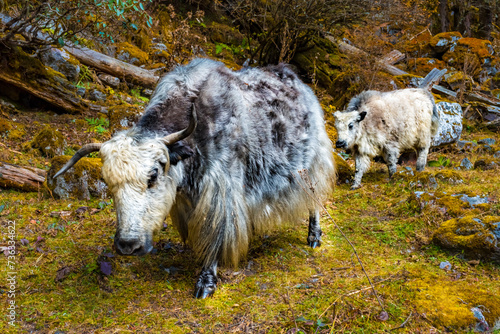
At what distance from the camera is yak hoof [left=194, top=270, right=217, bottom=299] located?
3967mm

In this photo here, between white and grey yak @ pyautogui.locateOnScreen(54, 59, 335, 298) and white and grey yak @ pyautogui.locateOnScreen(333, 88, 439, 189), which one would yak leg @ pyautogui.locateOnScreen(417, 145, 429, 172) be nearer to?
white and grey yak @ pyautogui.locateOnScreen(333, 88, 439, 189)

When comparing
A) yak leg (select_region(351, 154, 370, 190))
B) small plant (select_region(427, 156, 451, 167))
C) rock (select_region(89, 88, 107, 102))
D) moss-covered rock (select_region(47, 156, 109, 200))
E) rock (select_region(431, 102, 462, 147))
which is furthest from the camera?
rock (select_region(431, 102, 462, 147))

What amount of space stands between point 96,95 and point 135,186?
6676mm

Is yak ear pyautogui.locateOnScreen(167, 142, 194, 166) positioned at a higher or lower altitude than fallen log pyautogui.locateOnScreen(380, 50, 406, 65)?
lower

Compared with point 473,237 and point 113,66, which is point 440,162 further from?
point 113,66

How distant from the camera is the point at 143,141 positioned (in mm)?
3496

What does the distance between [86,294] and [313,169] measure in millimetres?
3188

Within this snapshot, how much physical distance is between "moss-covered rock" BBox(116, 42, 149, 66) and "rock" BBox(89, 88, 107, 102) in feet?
7.71

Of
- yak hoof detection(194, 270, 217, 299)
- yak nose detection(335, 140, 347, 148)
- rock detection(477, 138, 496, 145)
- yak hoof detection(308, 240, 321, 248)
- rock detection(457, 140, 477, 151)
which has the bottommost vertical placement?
yak hoof detection(308, 240, 321, 248)

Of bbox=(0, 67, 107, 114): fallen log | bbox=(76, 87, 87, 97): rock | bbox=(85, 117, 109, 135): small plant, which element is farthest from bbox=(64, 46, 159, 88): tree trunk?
bbox=(85, 117, 109, 135): small plant

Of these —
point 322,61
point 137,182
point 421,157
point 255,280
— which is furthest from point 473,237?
point 322,61

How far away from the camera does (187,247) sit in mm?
5043

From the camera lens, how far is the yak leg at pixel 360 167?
7863 millimetres

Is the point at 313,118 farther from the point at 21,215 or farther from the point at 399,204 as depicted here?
the point at 21,215
